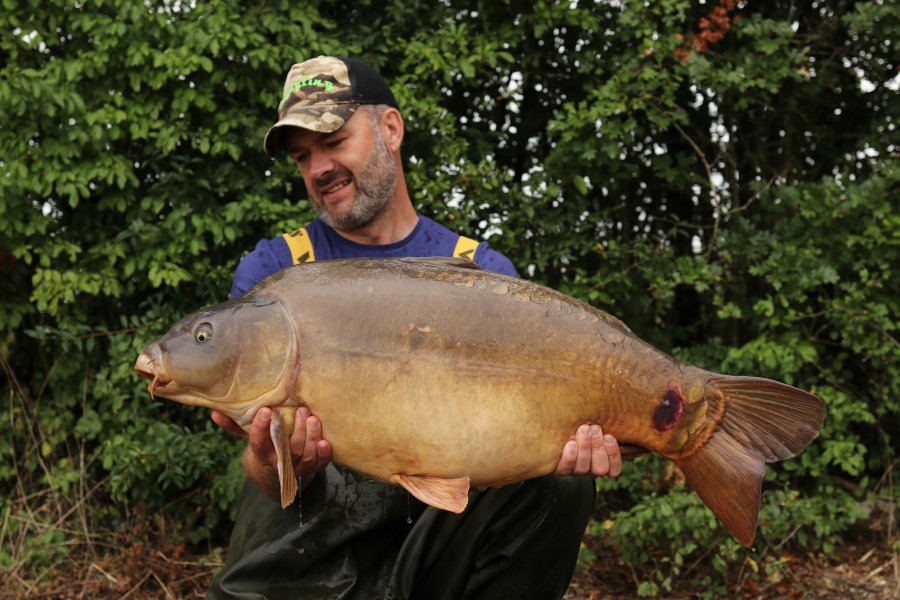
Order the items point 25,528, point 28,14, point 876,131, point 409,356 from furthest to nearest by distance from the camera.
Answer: point 876,131 → point 28,14 → point 25,528 → point 409,356

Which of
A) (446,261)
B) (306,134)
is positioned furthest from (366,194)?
(446,261)

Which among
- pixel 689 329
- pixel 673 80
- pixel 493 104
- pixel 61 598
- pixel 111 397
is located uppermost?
pixel 673 80

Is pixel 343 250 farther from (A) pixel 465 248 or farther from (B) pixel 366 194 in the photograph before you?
(A) pixel 465 248

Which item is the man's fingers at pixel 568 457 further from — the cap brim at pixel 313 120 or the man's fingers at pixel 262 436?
the cap brim at pixel 313 120

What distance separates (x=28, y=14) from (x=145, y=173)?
74 cm

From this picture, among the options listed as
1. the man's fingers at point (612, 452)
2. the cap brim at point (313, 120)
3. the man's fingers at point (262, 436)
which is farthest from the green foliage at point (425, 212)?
the man's fingers at point (262, 436)

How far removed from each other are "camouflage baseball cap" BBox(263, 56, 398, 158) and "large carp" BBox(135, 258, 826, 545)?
0.73 m

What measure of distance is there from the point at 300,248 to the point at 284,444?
35.1 inches

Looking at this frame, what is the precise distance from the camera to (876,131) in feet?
14.0

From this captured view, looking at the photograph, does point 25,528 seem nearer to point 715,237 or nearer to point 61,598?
point 61,598

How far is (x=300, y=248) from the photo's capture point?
2.67m

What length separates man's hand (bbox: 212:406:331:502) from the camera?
6.23 ft

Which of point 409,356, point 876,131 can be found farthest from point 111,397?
point 876,131

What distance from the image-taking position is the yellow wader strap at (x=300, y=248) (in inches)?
105
